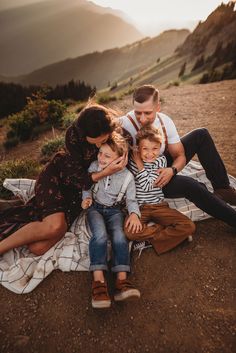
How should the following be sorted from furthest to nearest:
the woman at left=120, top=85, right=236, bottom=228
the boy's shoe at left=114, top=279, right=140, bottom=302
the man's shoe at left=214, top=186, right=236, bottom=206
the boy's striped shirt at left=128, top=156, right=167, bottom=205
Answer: the man's shoe at left=214, top=186, right=236, bottom=206
the boy's striped shirt at left=128, top=156, right=167, bottom=205
the woman at left=120, top=85, right=236, bottom=228
the boy's shoe at left=114, top=279, right=140, bottom=302

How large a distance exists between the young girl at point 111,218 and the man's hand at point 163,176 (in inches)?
10.9

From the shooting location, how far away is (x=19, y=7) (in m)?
92.2

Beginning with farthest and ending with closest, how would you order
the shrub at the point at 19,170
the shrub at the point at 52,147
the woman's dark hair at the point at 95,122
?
the shrub at the point at 52,147, the shrub at the point at 19,170, the woman's dark hair at the point at 95,122

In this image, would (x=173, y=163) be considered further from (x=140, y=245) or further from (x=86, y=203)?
(x=86, y=203)

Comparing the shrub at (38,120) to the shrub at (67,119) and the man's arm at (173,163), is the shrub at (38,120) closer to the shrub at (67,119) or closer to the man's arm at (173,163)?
the shrub at (67,119)

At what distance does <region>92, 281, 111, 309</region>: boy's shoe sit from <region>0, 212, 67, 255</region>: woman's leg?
2.49 ft

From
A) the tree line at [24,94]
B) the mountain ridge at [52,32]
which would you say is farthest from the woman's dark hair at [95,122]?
the mountain ridge at [52,32]

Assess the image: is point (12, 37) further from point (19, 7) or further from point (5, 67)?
point (19, 7)

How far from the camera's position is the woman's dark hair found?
2649 mm

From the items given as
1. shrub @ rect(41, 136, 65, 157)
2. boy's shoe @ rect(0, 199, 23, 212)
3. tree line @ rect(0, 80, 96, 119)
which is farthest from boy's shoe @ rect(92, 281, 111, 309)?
tree line @ rect(0, 80, 96, 119)

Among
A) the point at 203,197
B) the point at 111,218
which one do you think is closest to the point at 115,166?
the point at 111,218

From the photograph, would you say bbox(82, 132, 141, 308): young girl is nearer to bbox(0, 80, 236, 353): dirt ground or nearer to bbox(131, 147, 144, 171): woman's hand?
bbox(131, 147, 144, 171): woman's hand

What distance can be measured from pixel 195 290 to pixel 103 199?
4.19 ft

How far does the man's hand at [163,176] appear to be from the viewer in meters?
2.96
